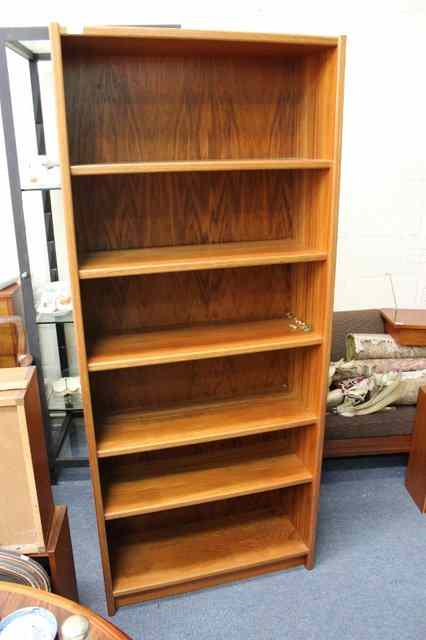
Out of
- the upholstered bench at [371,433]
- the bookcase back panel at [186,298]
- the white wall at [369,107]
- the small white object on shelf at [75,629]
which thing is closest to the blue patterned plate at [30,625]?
the small white object on shelf at [75,629]

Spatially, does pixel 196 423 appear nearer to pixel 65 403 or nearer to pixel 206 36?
pixel 65 403

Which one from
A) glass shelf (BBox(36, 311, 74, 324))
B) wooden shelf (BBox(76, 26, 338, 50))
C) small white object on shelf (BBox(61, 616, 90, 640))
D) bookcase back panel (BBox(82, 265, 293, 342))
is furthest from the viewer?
glass shelf (BBox(36, 311, 74, 324))

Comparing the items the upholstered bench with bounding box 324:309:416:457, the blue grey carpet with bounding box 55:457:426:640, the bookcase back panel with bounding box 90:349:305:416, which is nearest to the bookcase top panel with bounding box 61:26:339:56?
the bookcase back panel with bounding box 90:349:305:416

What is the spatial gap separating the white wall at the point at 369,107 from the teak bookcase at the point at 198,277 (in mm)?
894

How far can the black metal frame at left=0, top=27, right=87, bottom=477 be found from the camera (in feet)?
6.13

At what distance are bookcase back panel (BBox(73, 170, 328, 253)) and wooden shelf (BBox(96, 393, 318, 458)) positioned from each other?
23.8 inches

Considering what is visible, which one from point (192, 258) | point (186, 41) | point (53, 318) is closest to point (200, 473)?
point (192, 258)

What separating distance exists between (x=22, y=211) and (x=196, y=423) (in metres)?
1.12

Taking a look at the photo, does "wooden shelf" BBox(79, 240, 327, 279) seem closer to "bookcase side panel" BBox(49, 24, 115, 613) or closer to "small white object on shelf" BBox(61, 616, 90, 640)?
"bookcase side panel" BBox(49, 24, 115, 613)

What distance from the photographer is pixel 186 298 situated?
179cm

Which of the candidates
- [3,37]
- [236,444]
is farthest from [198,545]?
[3,37]

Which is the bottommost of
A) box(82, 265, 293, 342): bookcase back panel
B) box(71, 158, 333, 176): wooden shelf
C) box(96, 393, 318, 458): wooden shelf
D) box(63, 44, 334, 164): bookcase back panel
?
box(96, 393, 318, 458): wooden shelf

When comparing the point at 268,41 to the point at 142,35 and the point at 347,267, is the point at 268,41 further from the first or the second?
the point at 347,267

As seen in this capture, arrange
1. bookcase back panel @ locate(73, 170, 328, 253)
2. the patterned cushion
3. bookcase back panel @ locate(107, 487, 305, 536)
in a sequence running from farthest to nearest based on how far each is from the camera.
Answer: the patterned cushion < bookcase back panel @ locate(107, 487, 305, 536) < bookcase back panel @ locate(73, 170, 328, 253)
